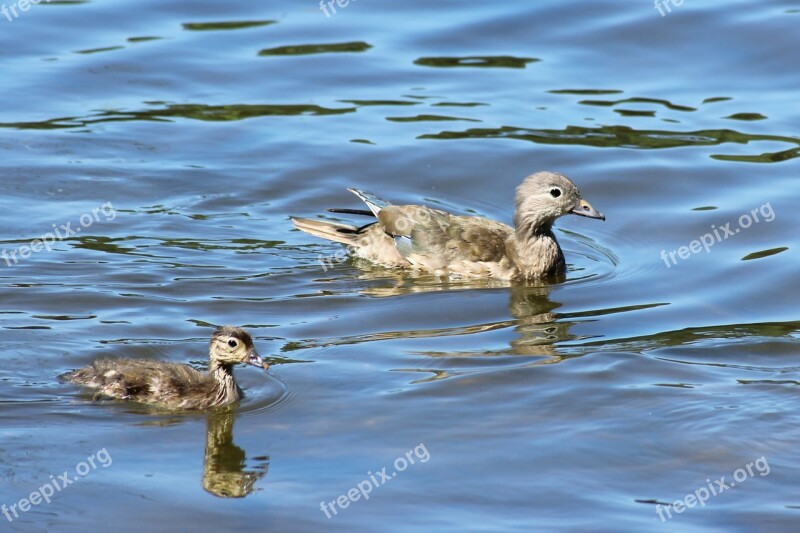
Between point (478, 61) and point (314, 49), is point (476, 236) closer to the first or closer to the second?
point (478, 61)

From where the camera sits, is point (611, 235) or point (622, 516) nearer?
point (622, 516)

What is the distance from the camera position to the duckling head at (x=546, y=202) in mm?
13711

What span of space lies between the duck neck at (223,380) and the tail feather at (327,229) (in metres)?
4.38

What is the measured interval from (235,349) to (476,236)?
448 centimetres

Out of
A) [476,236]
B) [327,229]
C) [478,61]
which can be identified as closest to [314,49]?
[478,61]

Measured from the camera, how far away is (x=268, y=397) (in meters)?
10.2

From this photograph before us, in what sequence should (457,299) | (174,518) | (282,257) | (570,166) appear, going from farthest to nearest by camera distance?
(570,166) < (282,257) < (457,299) < (174,518)

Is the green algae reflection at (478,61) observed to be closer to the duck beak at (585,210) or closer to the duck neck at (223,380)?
the duck beak at (585,210)

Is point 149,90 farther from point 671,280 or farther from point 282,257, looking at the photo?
point 671,280

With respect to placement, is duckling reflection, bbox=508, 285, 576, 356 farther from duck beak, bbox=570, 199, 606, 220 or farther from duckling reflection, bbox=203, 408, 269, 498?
duckling reflection, bbox=203, 408, 269, 498

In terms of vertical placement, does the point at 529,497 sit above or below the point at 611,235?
below

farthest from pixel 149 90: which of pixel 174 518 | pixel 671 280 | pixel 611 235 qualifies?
pixel 174 518

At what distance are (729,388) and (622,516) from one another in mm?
2318

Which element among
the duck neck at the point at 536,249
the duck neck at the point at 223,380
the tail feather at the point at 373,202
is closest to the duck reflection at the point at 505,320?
the duck neck at the point at 536,249
